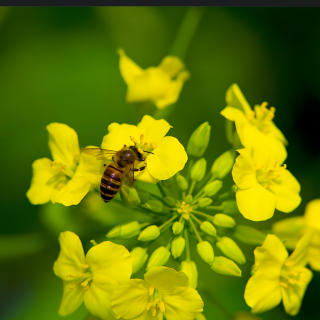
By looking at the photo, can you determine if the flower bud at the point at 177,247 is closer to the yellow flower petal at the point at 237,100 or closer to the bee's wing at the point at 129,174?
the bee's wing at the point at 129,174

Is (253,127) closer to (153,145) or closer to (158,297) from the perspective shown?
(153,145)

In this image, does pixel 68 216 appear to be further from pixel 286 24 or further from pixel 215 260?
pixel 286 24

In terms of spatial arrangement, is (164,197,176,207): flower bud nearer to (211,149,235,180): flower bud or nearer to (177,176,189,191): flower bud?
(177,176,189,191): flower bud

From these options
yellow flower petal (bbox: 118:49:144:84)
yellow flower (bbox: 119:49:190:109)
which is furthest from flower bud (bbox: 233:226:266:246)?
yellow flower petal (bbox: 118:49:144:84)

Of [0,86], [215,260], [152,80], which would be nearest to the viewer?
[215,260]

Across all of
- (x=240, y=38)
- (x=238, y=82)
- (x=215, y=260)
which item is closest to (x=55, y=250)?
(x=215, y=260)

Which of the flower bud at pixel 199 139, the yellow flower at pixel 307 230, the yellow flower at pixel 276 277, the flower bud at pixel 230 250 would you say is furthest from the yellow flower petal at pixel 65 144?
the yellow flower at pixel 307 230

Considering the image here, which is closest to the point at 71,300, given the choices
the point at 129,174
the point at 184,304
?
the point at 184,304
